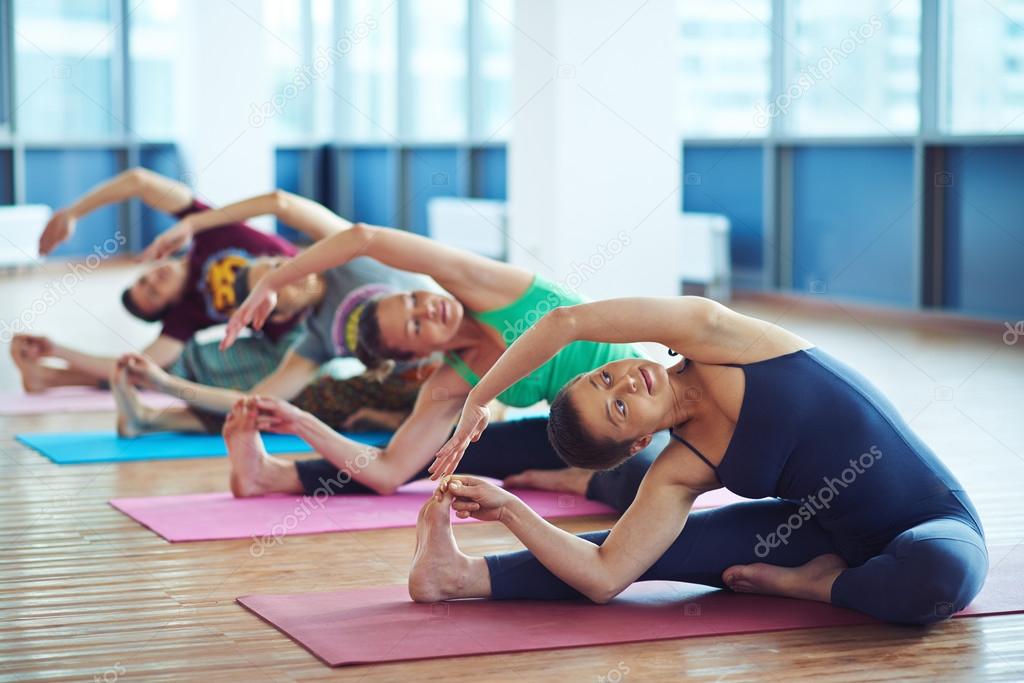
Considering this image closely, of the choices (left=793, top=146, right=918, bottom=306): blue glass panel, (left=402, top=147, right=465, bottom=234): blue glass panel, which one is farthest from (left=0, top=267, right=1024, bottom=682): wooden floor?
(left=402, top=147, right=465, bottom=234): blue glass panel

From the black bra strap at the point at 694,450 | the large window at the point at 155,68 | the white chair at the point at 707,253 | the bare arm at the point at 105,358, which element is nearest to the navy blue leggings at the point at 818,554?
the black bra strap at the point at 694,450

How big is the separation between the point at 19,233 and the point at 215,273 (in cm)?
551

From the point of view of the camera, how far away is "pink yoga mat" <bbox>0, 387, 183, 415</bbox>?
16.1 ft

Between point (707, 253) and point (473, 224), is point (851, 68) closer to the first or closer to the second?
point (707, 253)

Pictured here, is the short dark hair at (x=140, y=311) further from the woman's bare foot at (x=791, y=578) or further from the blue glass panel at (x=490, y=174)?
the blue glass panel at (x=490, y=174)

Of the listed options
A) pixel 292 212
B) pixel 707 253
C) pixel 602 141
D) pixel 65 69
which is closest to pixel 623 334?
pixel 292 212

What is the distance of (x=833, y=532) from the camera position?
2541 millimetres

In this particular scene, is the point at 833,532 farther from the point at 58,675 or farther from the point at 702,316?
the point at 58,675

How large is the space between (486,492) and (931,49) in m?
5.38

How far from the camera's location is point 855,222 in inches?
301

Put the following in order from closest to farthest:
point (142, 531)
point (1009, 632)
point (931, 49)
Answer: point (1009, 632), point (142, 531), point (931, 49)

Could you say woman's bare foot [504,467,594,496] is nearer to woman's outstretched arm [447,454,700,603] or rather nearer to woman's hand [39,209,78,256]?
Answer: woman's outstretched arm [447,454,700,603]

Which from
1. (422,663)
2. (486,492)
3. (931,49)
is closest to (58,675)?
(422,663)

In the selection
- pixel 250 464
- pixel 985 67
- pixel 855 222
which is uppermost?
pixel 985 67
